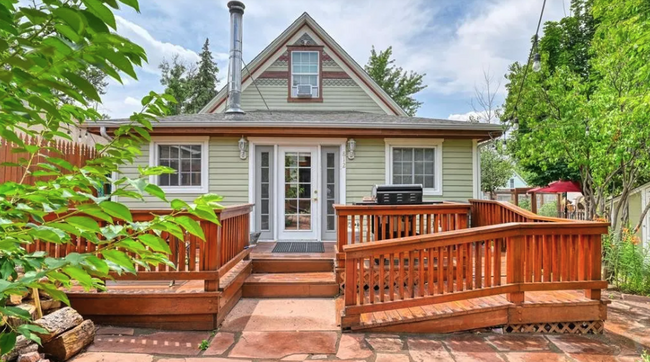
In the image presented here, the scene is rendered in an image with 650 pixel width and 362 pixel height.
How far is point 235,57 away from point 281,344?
6.71m

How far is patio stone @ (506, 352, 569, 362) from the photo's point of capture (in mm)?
2582

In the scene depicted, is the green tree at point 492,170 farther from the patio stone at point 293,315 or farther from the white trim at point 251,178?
the patio stone at point 293,315

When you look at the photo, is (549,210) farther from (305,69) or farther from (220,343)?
(220,343)

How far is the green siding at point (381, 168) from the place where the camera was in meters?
6.04

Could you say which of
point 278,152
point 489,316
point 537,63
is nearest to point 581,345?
point 489,316

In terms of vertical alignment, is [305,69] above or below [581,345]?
above

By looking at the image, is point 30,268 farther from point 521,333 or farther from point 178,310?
point 521,333

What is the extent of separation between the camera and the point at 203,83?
2234 cm

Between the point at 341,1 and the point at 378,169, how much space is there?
5821mm

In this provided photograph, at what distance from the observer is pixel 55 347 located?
99.0 inches

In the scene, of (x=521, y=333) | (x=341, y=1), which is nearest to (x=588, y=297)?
(x=521, y=333)

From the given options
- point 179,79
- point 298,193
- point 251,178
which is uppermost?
point 179,79

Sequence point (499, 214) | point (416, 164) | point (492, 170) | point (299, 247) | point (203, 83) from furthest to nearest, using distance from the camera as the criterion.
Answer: point (203, 83), point (492, 170), point (416, 164), point (299, 247), point (499, 214)

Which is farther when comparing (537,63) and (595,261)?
(537,63)
